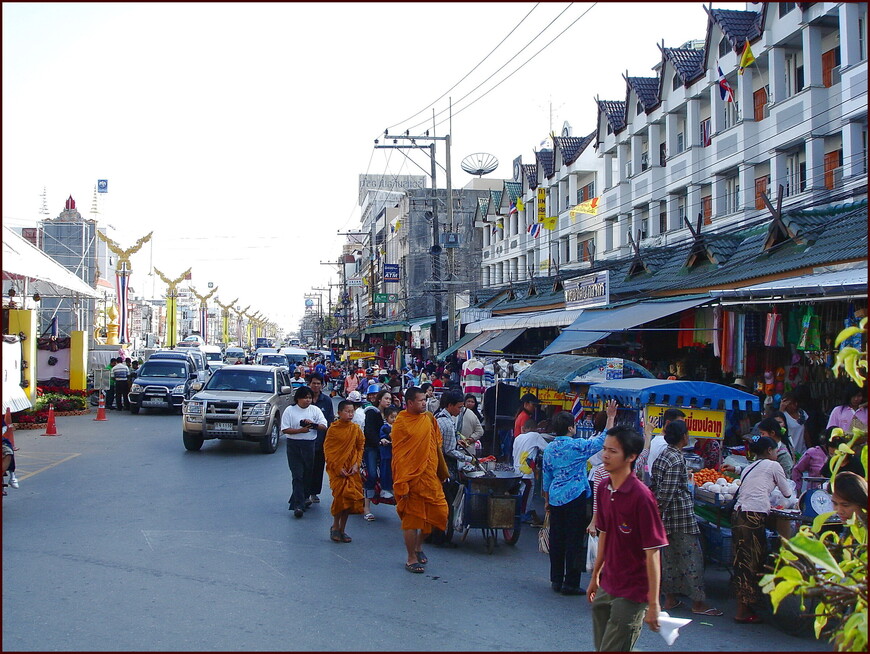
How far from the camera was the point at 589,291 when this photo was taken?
16.4 m

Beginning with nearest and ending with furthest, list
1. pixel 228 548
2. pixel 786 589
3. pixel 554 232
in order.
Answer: pixel 786 589 < pixel 228 548 < pixel 554 232

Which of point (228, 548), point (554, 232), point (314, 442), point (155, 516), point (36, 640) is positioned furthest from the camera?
point (554, 232)

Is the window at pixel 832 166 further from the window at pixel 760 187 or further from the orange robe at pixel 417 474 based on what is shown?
the orange robe at pixel 417 474

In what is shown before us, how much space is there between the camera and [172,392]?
22922 mm

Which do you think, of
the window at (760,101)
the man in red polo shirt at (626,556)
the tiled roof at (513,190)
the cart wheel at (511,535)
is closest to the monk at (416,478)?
the cart wheel at (511,535)

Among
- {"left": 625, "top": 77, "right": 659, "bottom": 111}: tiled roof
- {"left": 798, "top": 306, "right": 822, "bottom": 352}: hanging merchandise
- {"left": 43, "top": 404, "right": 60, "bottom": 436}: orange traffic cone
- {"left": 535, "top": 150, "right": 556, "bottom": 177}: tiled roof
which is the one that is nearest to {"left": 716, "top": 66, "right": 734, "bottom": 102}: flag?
{"left": 625, "top": 77, "right": 659, "bottom": 111}: tiled roof

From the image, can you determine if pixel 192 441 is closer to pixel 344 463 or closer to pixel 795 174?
pixel 344 463

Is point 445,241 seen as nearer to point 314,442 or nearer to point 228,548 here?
point 314,442

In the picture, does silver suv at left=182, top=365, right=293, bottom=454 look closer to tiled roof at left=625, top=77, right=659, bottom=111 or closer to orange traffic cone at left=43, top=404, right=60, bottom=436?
orange traffic cone at left=43, top=404, right=60, bottom=436

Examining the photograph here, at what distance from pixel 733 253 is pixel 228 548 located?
12.2 meters

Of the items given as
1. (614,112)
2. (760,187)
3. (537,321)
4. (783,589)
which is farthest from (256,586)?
(614,112)

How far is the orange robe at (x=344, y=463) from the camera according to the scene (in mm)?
8258

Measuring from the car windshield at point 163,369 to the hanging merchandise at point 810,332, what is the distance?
62.1ft

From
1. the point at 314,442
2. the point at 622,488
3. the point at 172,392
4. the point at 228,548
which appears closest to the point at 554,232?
the point at 172,392
